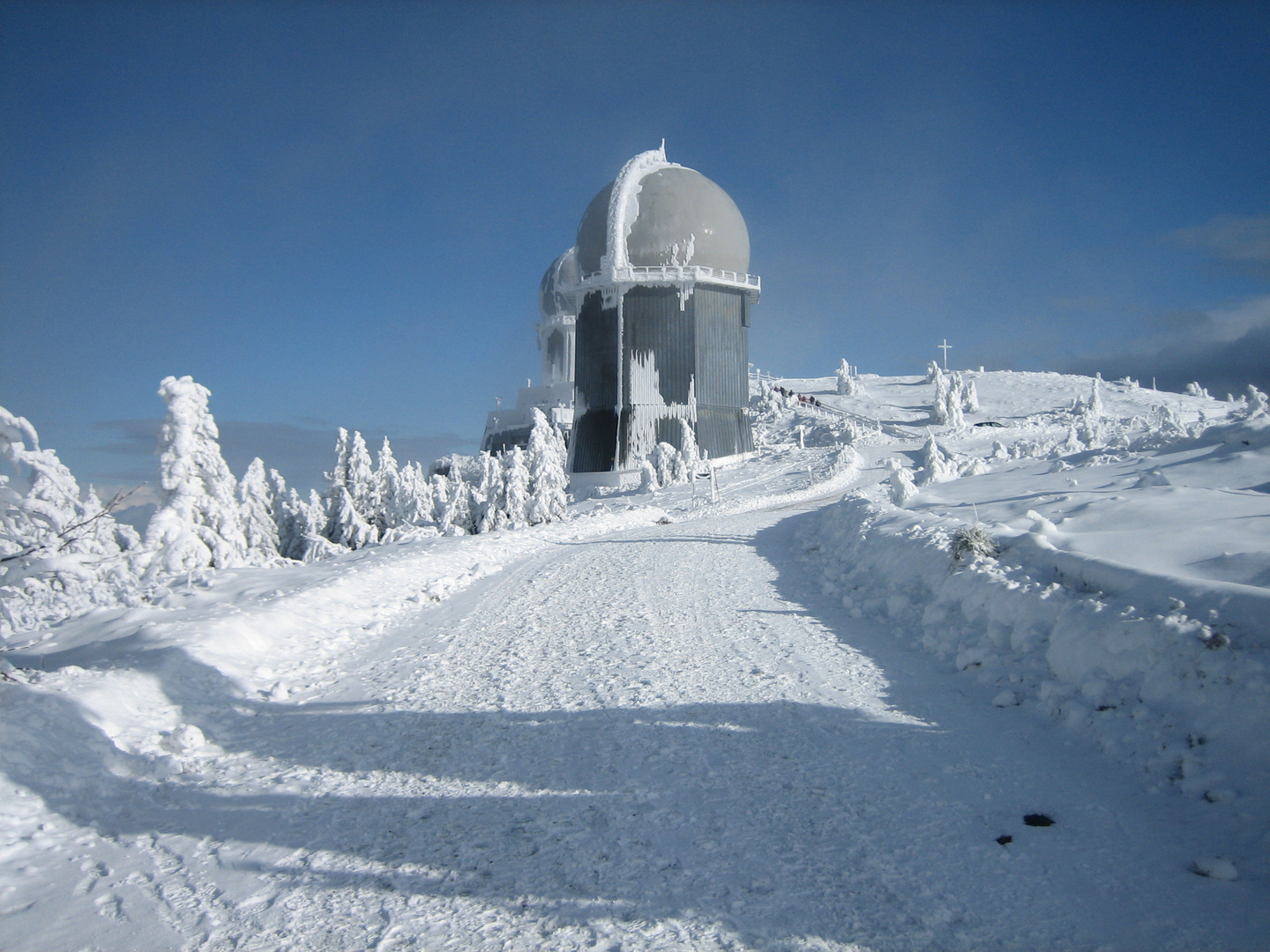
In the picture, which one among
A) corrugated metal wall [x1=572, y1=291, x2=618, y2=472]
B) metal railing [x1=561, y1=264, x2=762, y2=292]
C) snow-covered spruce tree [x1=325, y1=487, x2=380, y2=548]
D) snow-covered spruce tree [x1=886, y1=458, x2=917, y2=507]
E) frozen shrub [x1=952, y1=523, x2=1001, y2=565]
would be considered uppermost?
metal railing [x1=561, y1=264, x2=762, y2=292]

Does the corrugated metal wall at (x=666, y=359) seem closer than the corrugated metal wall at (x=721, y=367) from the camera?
Yes

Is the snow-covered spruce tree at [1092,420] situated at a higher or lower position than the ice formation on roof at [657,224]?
lower

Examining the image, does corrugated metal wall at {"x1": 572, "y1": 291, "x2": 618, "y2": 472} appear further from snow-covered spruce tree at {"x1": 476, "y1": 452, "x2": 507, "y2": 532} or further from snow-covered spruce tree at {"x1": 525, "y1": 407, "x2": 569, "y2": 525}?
snow-covered spruce tree at {"x1": 476, "y1": 452, "x2": 507, "y2": 532}

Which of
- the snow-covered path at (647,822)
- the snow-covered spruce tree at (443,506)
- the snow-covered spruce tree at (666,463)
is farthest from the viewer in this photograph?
the snow-covered spruce tree at (666,463)

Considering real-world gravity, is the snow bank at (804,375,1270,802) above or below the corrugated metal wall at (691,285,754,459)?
below

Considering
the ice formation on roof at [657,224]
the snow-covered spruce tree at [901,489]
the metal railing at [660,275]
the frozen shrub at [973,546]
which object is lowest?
the frozen shrub at [973,546]

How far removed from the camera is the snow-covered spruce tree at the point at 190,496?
1598 centimetres

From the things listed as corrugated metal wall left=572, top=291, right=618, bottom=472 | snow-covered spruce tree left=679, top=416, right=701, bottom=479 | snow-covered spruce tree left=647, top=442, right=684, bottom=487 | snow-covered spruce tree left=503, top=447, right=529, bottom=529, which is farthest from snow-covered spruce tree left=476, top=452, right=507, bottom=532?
snow-covered spruce tree left=679, top=416, right=701, bottom=479

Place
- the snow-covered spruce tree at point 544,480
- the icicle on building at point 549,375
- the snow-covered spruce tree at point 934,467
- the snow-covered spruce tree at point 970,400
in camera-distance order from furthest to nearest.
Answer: the snow-covered spruce tree at point 970,400 < the icicle on building at point 549,375 < the snow-covered spruce tree at point 544,480 < the snow-covered spruce tree at point 934,467

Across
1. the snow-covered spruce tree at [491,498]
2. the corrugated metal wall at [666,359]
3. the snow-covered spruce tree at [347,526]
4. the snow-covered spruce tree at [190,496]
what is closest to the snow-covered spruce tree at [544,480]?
the snow-covered spruce tree at [491,498]

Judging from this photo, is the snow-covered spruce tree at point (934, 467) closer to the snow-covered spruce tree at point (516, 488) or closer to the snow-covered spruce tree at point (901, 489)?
the snow-covered spruce tree at point (901, 489)

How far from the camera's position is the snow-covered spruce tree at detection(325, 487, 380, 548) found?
3177cm

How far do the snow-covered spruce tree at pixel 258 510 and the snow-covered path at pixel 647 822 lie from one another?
26118 millimetres

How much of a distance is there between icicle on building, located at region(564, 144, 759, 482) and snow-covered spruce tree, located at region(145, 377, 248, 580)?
19147mm
